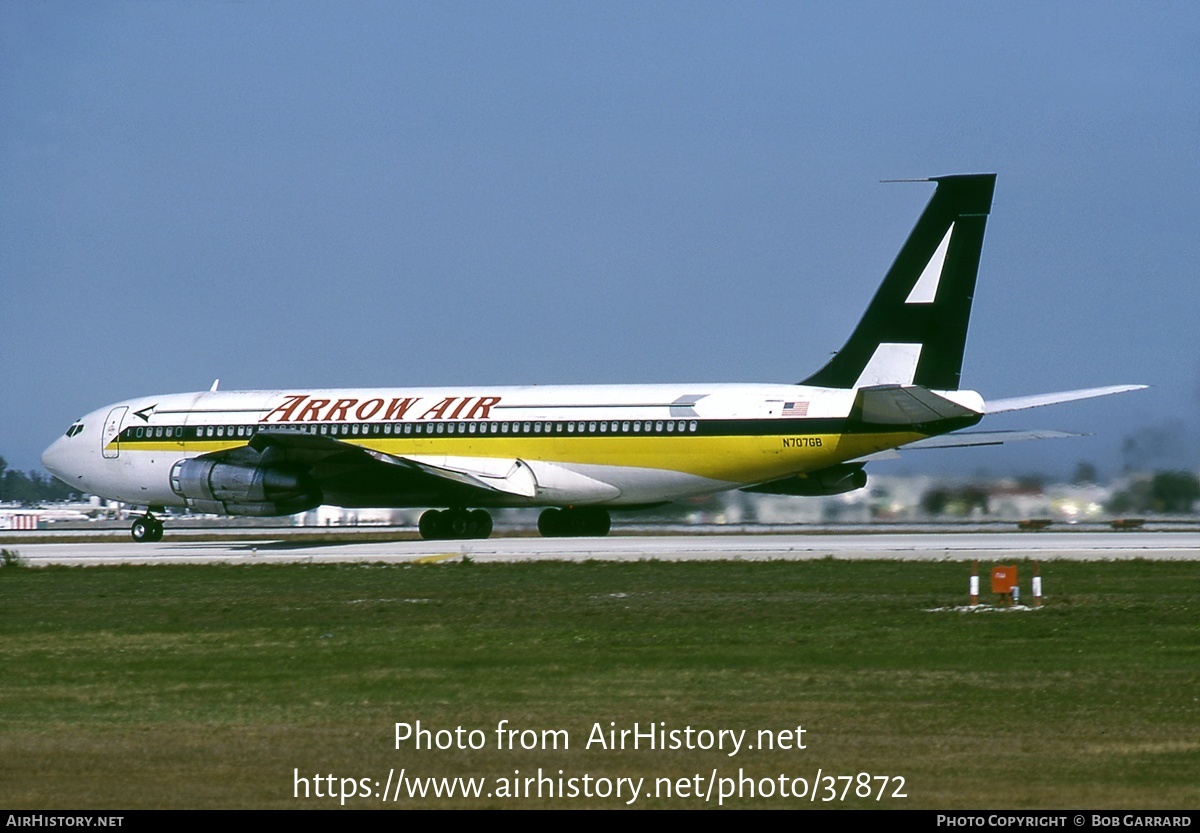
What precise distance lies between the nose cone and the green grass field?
2091cm

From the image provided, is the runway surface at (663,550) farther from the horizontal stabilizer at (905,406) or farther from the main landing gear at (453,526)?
the horizontal stabilizer at (905,406)

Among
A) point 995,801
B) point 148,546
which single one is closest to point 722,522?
point 148,546

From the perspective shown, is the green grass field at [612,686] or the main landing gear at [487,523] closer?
the green grass field at [612,686]

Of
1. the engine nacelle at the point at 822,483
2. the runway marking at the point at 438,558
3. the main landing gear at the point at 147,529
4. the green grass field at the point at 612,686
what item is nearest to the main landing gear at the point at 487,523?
the engine nacelle at the point at 822,483

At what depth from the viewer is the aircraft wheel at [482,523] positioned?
141 feet

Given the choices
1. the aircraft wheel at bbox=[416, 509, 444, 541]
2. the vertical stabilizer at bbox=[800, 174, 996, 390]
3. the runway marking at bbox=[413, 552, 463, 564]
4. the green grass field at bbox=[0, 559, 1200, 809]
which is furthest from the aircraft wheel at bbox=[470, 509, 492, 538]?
the green grass field at bbox=[0, 559, 1200, 809]

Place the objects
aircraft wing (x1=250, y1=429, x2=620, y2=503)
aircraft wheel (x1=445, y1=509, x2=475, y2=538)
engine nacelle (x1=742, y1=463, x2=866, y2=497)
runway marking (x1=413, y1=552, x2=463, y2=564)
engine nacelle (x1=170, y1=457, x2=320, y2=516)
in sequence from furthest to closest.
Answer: aircraft wheel (x1=445, y1=509, x2=475, y2=538) → aircraft wing (x1=250, y1=429, x2=620, y2=503) → engine nacelle (x1=742, y1=463, x2=866, y2=497) → engine nacelle (x1=170, y1=457, x2=320, y2=516) → runway marking (x1=413, y1=552, x2=463, y2=564)

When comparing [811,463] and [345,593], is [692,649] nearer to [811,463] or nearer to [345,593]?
[345,593]

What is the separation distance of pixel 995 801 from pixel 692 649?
25.9 feet

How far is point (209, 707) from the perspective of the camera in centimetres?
1452

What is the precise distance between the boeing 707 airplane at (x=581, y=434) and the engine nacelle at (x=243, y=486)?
0.15ft

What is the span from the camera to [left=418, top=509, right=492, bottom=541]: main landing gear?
42938mm

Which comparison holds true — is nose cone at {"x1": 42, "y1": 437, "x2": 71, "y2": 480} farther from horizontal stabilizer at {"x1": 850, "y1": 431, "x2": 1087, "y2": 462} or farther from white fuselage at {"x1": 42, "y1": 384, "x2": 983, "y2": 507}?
horizontal stabilizer at {"x1": 850, "y1": 431, "x2": 1087, "y2": 462}

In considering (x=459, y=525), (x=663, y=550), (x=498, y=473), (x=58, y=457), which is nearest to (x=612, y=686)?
(x=663, y=550)
